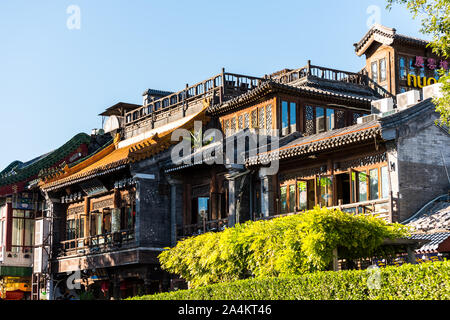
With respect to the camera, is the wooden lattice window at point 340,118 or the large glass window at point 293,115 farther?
the wooden lattice window at point 340,118

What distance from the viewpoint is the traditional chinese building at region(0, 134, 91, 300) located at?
118 feet

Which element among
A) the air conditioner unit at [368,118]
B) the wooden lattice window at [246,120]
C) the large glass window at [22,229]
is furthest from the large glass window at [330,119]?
the large glass window at [22,229]

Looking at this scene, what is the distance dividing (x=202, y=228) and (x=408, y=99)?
8.72m

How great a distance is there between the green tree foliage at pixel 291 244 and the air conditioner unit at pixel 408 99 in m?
6.05

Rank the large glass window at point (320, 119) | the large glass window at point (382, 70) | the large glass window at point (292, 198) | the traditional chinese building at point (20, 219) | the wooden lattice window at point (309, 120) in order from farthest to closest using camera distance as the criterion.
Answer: the large glass window at point (382, 70), the traditional chinese building at point (20, 219), the large glass window at point (320, 119), the wooden lattice window at point (309, 120), the large glass window at point (292, 198)

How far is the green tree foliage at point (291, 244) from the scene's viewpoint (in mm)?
16594

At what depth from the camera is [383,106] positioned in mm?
25156

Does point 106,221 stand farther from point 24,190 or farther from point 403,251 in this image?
point 403,251

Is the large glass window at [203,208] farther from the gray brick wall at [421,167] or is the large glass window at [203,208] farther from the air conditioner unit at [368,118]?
the gray brick wall at [421,167]

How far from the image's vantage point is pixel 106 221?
3116cm

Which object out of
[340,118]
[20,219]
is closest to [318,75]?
[340,118]

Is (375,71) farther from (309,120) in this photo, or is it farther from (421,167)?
(421,167)

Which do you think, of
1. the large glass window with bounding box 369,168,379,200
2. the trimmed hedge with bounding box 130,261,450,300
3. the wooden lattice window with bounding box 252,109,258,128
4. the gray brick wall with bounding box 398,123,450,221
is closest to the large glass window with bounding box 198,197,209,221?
the wooden lattice window with bounding box 252,109,258,128
